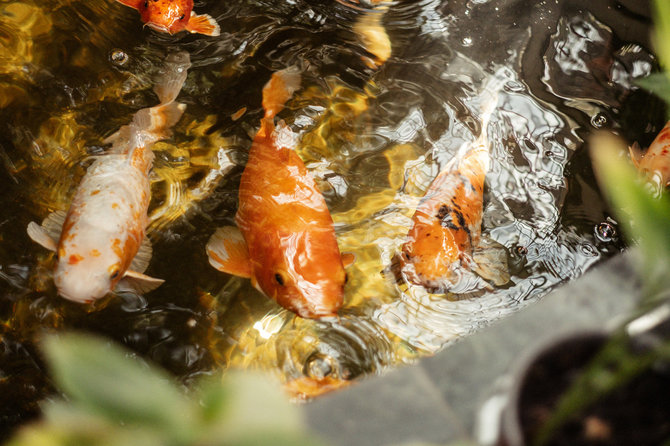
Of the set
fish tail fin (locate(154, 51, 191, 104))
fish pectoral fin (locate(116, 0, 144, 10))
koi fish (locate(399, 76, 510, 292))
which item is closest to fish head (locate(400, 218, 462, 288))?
koi fish (locate(399, 76, 510, 292))

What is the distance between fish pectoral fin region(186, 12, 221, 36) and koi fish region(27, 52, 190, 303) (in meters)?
0.64

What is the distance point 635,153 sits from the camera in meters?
2.89

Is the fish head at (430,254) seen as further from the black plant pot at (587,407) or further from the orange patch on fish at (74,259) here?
the orange patch on fish at (74,259)

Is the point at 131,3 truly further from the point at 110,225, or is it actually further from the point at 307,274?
the point at 307,274

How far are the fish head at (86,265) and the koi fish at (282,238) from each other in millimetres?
441

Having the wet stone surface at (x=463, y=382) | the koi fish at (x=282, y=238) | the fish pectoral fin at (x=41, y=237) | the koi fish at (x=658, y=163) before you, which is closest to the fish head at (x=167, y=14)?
the koi fish at (x=282, y=238)

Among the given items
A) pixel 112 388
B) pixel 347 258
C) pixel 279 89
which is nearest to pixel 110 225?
pixel 347 258

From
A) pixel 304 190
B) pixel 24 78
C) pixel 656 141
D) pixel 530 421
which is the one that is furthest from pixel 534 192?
pixel 24 78

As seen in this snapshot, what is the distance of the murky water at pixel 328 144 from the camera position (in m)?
2.45

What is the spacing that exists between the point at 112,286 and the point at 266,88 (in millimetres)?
1320

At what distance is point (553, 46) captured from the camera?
327 centimetres

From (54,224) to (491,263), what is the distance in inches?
81.1

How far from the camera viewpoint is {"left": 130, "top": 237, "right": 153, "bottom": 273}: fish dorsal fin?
2.52 metres

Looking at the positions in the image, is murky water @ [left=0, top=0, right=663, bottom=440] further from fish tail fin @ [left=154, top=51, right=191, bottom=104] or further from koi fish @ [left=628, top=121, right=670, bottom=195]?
koi fish @ [left=628, top=121, right=670, bottom=195]
